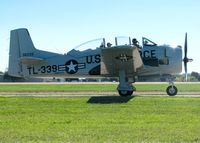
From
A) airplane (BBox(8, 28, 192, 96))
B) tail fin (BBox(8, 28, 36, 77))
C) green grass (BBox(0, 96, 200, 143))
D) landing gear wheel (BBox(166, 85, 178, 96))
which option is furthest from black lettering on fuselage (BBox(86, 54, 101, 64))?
green grass (BBox(0, 96, 200, 143))

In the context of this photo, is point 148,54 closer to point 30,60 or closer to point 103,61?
point 103,61

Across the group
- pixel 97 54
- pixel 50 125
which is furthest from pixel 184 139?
pixel 97 54

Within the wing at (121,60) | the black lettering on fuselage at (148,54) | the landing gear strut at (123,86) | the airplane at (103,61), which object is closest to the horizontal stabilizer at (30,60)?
the airplane at (103,61)

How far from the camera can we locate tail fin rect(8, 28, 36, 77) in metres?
24.6

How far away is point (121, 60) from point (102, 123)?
9.99 m

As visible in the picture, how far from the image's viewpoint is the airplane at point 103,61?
70.0ft

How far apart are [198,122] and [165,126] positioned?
3.77 ft

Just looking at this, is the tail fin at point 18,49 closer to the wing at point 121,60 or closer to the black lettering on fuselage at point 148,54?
the wing at point 121,60

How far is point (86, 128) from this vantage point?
10344 mm

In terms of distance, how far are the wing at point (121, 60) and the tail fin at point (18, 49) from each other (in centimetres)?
494

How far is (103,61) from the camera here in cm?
2117

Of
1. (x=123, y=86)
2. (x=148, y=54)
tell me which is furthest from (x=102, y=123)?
(x=148, y=54)

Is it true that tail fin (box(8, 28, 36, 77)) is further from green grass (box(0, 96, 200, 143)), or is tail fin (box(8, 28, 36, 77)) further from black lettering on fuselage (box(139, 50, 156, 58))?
green grass (box(0, 96, 200, 143))

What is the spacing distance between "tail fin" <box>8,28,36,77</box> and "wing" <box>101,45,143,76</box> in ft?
16.2
